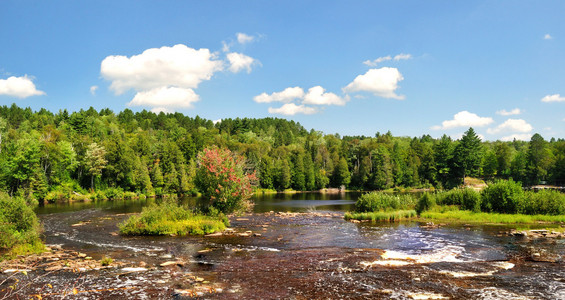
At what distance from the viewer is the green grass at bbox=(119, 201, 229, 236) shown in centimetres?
3052

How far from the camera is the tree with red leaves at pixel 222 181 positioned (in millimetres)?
32912

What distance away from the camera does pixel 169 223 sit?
102 feet

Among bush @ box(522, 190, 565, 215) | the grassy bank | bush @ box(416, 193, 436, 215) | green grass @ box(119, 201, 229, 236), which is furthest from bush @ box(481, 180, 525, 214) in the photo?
the grassy bank

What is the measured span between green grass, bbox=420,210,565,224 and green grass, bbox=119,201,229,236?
82.1 ft

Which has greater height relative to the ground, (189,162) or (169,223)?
(189,162)

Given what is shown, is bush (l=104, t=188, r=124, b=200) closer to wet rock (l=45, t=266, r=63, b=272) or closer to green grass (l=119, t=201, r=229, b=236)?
green grass (l=119, t=201, r=229, b=236)

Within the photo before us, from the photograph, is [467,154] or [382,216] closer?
[382,216]

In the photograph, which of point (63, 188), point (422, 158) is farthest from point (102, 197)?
point (422, 158)

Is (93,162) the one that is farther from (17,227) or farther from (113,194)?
(17,227)

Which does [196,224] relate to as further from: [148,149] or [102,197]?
[148,149]

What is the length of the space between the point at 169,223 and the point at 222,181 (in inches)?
235

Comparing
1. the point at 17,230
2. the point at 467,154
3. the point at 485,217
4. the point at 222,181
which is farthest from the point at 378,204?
the point at 467,154

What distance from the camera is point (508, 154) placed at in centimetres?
12331

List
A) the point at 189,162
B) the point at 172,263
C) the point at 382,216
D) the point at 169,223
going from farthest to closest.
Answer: the point at 189,162, the point at 382,216, the point at 169,223, the point at 172,263
